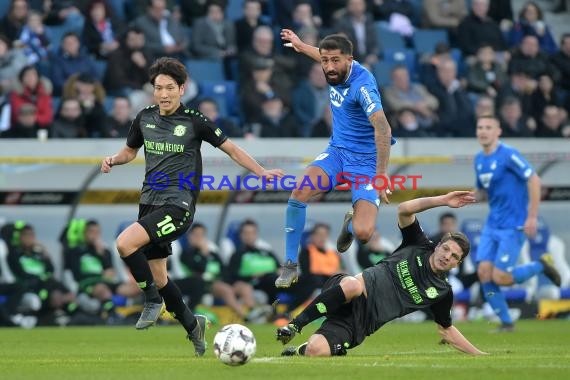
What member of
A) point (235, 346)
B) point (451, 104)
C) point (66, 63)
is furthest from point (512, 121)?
point (235, 346)

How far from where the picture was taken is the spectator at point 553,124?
22188 mm

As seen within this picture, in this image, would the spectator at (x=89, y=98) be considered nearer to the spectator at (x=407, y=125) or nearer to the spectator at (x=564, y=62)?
the spectator at (x=407, y=125)

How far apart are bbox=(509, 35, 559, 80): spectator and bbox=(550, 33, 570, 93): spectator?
196 mm

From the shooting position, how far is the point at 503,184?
52.1ft

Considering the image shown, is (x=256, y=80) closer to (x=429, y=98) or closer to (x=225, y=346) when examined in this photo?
(x=429, y=98)

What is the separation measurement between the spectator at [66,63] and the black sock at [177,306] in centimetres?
888

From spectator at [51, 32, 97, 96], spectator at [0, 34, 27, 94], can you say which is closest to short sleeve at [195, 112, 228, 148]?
spectator at [0, 34, 27, 94]

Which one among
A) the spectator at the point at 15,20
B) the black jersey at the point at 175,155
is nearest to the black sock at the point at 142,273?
the black jersey at the point at 175,155

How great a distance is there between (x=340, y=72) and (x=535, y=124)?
11.4 m

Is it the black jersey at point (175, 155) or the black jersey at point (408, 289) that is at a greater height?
the black jersey at point (175, 155)

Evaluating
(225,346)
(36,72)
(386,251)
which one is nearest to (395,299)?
(225,346)

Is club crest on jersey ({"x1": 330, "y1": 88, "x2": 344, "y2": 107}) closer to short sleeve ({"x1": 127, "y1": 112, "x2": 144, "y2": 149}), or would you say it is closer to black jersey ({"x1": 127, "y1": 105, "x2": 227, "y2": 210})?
black jersey ({"x1": 127, "y1": 105, "x2": 227, "y2": 210})

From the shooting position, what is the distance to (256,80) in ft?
67.9

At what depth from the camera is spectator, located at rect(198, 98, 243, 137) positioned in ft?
63.4
